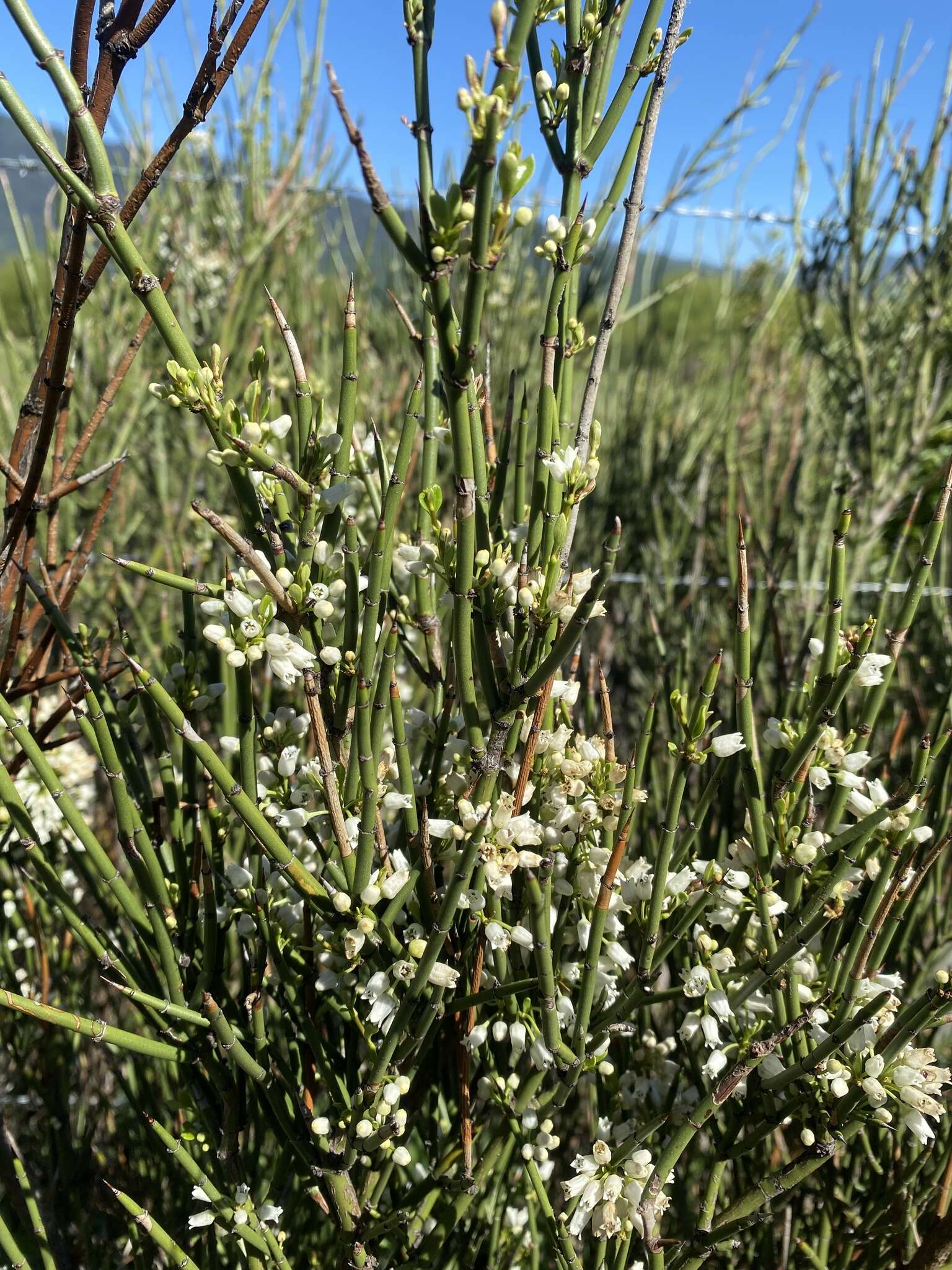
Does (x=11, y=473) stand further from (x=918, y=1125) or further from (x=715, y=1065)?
(x=918, y=1125)

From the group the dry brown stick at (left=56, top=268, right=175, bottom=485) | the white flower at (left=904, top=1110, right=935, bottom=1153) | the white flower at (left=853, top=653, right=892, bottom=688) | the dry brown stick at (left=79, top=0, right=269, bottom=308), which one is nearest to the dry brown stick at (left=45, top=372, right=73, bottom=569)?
the dry brown stick at (left=56, top=268, right=175, bottom=485)

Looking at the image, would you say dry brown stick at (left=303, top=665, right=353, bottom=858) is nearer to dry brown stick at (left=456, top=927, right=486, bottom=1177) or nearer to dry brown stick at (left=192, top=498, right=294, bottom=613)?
dry brown stick at (left=192, top=498, right=294, bottom=613)

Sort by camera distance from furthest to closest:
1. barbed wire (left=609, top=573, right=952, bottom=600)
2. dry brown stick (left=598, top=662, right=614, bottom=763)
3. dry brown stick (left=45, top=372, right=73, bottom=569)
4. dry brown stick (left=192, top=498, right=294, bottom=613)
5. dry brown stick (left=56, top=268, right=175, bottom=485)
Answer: barbed wire (left=609, top=573, right=952, bottom=600), dry brown stick (left=45, top=372, right=73, bottom=569), dry brown stick (left=56, top=268, right=175, bottom=485), dry brown stick (left=598, top=662, right=614, bottom=763), dry brown stick (left=192, top=498, right=294, bottom=613)

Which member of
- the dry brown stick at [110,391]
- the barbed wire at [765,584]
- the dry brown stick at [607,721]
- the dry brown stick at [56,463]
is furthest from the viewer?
the barbed wire at [765,584]

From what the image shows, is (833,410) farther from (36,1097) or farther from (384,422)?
(36,1097)

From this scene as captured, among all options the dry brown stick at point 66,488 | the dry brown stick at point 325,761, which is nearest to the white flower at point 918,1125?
the dry brown stick at point 325,761

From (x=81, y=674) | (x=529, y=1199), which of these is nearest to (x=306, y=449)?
(x=81, y=674)

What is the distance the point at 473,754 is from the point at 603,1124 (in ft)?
1.41

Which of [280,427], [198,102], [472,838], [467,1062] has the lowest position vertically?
[467,1062]

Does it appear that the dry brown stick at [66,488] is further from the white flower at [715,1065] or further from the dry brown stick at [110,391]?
the white flower at [715,1065]

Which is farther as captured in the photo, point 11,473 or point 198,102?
point 11,473

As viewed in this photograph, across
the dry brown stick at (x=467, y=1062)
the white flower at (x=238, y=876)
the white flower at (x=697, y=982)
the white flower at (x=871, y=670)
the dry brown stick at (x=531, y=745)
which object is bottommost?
the dry brown stick at (x=467, y=1062)

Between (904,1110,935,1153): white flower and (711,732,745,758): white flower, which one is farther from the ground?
(711,732,745,758): white flower

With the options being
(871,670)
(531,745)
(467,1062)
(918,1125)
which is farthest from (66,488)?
(918,1125)
